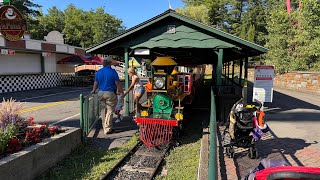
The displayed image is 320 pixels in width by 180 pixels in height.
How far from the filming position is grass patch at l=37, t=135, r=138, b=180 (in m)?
5.18

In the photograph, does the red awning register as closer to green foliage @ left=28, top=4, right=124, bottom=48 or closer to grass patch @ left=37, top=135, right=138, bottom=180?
grass patch @ left=37, top=135, right=138, bottom=180

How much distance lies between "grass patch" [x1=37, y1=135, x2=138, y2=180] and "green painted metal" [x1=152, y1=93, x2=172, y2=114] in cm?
113

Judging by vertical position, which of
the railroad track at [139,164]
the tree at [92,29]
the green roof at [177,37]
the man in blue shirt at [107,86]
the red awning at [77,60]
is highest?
the tree at [92,29]

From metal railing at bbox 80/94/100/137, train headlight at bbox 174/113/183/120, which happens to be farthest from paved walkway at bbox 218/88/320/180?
metal railing at bbox 80/94/100/137

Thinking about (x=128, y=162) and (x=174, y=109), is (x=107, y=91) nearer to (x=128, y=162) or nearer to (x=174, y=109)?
(x=174, y=109)

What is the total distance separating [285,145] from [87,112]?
4.95 meters

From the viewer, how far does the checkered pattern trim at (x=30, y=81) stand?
17375 millimetres

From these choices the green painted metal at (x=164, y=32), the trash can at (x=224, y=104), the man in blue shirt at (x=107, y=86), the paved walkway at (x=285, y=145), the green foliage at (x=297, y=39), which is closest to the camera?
the paved walkway at (x=285, y=145)

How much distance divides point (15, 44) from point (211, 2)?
47199mm

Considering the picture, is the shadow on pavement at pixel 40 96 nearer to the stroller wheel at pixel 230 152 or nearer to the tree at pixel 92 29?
the stroller wheel at pixel 230 152

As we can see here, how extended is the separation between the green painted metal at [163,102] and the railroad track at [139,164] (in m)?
0.97

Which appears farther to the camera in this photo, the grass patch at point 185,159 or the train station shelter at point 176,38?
the train station shelter at point 176,38

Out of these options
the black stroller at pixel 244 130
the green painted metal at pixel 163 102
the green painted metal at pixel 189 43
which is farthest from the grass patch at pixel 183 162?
the green painted metal at pixel 189 43

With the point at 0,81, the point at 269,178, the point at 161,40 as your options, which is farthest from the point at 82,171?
the point at 0,81
